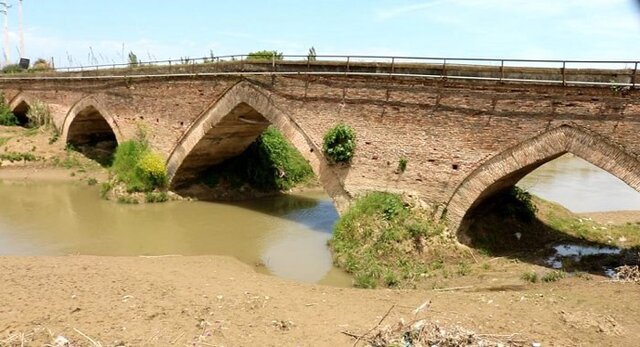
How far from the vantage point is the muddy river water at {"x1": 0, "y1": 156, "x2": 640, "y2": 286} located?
14758 millimetres

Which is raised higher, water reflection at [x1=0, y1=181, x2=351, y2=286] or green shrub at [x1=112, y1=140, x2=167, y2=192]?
green shrub at [x1=112, y1=140, x2=167, y2=192]

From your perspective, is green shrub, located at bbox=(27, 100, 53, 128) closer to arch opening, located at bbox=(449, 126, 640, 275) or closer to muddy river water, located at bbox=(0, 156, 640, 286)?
muddy river water, located at bbox=(0, 156, 640, 286)

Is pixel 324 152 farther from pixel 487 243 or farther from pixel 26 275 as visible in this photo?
pixel 26 275

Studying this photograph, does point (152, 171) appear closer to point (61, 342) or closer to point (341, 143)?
point (341, 143)

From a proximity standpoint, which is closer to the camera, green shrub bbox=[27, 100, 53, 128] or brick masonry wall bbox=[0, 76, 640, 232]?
brick masonry wall bbox=[0, 76, 640, 232]

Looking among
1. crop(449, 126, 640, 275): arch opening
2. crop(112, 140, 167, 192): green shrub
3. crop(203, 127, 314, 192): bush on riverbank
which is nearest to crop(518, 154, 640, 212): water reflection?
crop(449, 126, 640, 275): arch opening

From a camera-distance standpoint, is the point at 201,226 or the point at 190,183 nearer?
the point at 201,226

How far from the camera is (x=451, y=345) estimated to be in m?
7.51

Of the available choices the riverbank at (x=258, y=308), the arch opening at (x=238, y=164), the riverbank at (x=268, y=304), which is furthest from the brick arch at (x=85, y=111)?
the riverbank at (x=258, y=308)

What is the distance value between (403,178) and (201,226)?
733 centimetres

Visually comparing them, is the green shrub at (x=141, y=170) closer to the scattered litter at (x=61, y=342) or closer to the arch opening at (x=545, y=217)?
the arch opening at (x=545, y=217)

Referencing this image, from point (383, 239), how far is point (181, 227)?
764 centimetres

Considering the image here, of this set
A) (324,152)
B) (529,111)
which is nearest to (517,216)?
(529,111)

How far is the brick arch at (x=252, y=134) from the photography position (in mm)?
15664
